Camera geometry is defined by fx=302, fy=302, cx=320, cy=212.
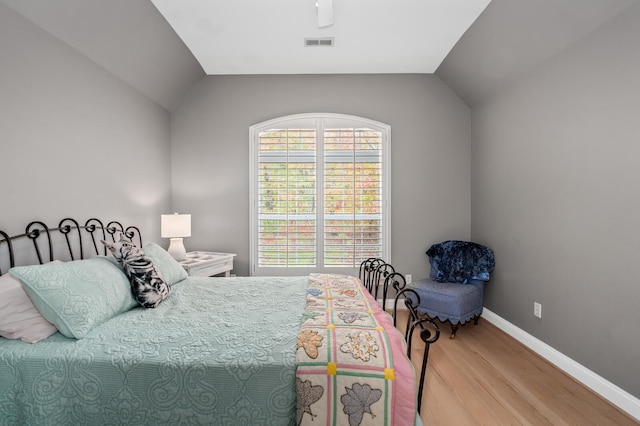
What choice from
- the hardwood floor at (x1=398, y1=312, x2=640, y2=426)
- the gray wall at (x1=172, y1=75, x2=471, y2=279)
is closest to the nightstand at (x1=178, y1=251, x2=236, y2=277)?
the gray wall at (x1=172, y1=75, x2=471, y2=279)

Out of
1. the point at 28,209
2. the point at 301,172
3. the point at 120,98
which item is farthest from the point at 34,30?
the point at 301,172

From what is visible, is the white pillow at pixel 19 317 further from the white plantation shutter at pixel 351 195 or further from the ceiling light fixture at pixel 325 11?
the white plantation shutter at pixel 351 195

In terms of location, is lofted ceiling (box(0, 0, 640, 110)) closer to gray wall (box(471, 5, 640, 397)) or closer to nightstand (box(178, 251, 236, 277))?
gray wall (box(471, 5, 640, 397))

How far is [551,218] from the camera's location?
101 inches

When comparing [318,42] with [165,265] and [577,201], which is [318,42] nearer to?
[165,265]

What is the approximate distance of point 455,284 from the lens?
321cm

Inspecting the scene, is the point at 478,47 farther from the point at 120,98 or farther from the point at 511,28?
the point at 120,98

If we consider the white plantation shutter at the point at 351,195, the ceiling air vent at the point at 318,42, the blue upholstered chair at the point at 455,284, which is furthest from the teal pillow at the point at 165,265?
the ceiling air vent at the point at 318,42

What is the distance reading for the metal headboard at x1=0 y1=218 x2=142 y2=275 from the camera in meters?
1.89

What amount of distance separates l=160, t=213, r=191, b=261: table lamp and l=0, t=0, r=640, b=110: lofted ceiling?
1.38 metres

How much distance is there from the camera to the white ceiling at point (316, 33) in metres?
2.54

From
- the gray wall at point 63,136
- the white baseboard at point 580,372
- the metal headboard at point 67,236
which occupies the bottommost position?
the white baseboard at point 580,372

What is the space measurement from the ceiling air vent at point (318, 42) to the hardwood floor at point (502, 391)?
120 inches

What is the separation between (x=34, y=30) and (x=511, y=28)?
3.56m
